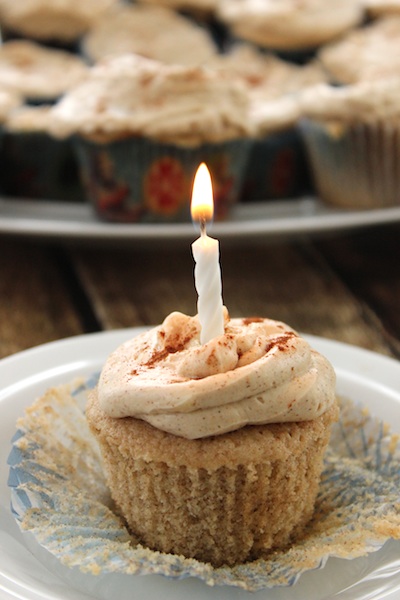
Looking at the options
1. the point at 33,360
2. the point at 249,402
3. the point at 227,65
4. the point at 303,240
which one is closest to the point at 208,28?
the point at 227,65

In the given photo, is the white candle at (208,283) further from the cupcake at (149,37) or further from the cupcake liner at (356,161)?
the cupcake at (149,37)

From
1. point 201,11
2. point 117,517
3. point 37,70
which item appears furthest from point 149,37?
point 117,517

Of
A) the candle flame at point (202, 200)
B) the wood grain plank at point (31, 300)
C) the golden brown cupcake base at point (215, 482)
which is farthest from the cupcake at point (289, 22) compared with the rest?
the golden brown cupcake base at point (215, 482)

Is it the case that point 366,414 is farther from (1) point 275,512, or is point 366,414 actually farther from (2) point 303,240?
(2) point 303,240

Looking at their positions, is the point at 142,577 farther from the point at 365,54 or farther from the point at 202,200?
the point at 365,54

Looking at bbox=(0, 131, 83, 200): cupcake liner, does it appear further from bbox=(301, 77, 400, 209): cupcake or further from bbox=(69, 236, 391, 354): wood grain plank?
bbox=(301, 77, 400, 209): cupcake
